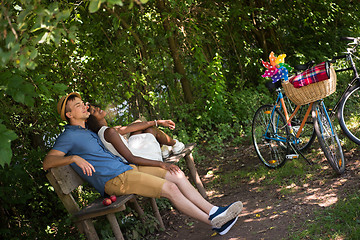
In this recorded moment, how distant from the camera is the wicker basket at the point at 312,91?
4496mm

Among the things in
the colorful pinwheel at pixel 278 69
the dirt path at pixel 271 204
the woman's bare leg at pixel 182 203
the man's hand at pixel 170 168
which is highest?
the colorful pinwheel at pixel 278 69

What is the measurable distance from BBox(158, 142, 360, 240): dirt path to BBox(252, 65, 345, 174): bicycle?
0.94ft

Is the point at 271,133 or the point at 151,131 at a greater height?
the point at 151,131

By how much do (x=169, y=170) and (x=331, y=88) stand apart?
2042 mm

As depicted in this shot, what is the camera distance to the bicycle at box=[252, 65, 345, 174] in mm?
4582

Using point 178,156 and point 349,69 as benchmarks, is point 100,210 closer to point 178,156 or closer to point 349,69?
point 178,156

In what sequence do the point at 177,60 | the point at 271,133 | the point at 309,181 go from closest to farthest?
1. the point at 309,181
2. the point at 271,133
3. the point at 177,60

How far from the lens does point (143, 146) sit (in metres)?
4.42

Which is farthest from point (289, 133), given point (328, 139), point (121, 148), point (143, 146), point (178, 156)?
point (121, 148)

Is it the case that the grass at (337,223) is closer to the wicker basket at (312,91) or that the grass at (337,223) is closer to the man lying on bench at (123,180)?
the man lying on bench at (123,180)

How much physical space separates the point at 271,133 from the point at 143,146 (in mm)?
1989

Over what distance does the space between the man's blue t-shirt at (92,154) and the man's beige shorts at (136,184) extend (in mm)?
60

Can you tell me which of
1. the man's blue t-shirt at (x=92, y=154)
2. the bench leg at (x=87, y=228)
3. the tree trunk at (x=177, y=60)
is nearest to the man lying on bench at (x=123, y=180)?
the man's blue t-shirt at (x=92, y=154)

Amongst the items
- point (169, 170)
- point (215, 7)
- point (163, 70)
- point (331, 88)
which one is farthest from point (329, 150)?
point (215, 7)
